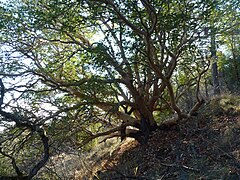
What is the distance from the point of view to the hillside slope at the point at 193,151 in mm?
5139

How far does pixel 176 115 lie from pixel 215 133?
1.62 metres

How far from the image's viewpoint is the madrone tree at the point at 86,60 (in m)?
5.70

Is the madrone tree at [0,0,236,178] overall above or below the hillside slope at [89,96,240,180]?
above

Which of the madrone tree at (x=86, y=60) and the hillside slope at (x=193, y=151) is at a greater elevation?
the madrone tree at (x=86, y=60)

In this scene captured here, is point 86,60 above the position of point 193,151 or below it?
above

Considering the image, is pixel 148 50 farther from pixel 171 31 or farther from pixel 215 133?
pixel 215 133

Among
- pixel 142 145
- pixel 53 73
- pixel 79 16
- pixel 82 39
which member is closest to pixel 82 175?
pixel 142 145

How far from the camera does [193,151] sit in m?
6.02

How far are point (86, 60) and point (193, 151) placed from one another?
296cm

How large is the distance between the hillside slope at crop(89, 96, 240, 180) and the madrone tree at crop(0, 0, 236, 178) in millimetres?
515

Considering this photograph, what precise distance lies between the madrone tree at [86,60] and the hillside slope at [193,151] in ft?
1.69

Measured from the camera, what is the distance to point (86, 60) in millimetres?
6289

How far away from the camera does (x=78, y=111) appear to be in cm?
619

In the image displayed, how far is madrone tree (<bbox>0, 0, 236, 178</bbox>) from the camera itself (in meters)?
5.70
